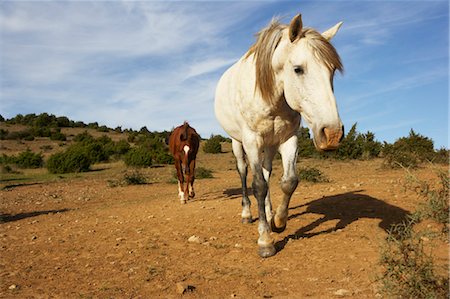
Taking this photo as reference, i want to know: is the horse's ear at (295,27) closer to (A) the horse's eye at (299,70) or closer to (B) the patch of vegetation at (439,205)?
(A) the horse's eye at (299,70)

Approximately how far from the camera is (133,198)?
9.89 metres

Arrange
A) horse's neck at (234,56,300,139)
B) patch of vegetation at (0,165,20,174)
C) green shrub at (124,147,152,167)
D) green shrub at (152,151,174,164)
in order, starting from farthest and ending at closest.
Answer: green shrub at (152,151,174,164)
green shrub at (124,147,152,167)
patch of vegetation at (0,165,20,174)
horse's neck at (234,56,300,139)

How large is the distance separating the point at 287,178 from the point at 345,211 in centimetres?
191

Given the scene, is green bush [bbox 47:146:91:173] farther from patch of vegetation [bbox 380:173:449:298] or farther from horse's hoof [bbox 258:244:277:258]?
patch of vegetation [bbox 380:173:449:298]

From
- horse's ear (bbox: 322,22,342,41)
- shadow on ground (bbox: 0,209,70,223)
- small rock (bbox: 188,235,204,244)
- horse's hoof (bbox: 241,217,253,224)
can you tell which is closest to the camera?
horse's ear (bbox: 322,22,342,41)

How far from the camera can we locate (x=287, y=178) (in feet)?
13.6

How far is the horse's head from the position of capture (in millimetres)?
2907

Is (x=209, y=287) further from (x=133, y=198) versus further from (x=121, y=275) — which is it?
(x=133, y=198)

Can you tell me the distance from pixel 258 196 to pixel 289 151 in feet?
2.25

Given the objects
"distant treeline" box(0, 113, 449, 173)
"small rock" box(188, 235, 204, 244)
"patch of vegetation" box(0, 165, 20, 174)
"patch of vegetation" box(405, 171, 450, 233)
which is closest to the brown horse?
"distant treeline" box(0, 113, 449, 173)

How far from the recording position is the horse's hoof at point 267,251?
3.86 metres

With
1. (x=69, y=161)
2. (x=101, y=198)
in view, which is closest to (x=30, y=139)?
(x=69, y=161)

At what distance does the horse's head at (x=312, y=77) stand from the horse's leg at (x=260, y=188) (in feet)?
2.94

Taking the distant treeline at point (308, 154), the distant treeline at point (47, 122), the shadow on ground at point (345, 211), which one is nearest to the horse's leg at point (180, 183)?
the distant treeline at point (308, 154)
